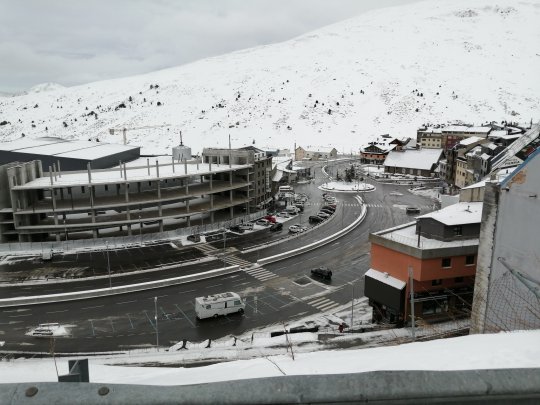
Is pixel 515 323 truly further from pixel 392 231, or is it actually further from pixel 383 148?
pixel 383 148

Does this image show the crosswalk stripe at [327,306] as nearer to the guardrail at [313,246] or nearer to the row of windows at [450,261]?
the row of windows at [450,261]

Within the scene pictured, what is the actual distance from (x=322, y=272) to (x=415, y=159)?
86968mm

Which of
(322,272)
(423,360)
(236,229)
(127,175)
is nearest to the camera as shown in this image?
(423,360)

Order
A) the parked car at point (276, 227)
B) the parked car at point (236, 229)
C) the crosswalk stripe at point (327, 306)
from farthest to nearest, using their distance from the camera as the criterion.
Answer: the parked car at point (276, 227) → the parked car at point (236, 229) → the crosswalk stripe at point (327, 306)

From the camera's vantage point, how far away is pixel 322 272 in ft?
156

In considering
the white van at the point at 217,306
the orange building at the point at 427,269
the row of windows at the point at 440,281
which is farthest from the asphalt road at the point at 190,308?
the row of windows at the point at 440,281

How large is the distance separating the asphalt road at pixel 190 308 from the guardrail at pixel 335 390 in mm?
32946

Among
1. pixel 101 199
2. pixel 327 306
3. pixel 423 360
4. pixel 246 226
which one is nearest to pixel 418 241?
pixel 327 306

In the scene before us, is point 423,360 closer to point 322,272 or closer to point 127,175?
point 322,272

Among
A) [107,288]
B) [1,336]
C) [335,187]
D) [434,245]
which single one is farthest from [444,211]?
[335,187]

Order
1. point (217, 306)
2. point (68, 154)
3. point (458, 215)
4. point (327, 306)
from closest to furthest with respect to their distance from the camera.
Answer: point (217, 306) < point (458, 215) < point (327, 306) < point (68, 154)

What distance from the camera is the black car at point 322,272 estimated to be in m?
47.2

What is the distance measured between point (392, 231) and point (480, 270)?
12652 millimetres

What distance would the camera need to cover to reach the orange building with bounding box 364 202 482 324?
1394 inches
